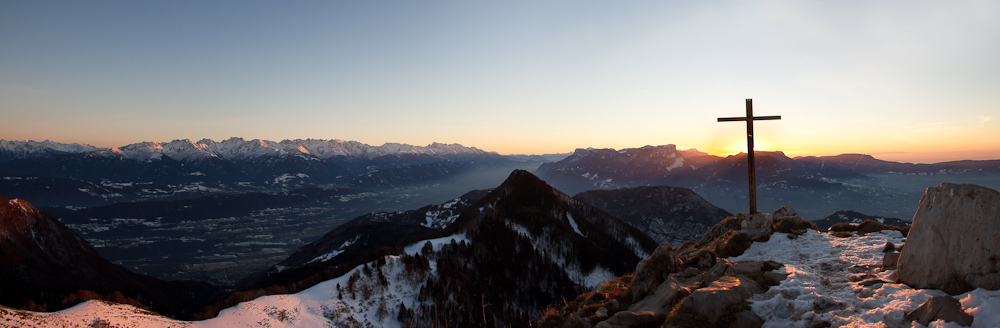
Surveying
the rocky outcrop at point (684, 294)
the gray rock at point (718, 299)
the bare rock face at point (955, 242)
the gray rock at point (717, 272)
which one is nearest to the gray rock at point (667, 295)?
the rocky outcrop at point (684, 294)

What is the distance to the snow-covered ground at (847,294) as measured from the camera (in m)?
A: 7.65

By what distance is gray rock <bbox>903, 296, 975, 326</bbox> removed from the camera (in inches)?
275

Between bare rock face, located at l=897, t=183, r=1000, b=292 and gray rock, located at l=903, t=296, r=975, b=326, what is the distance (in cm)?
126

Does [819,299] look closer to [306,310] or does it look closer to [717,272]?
[717,272]

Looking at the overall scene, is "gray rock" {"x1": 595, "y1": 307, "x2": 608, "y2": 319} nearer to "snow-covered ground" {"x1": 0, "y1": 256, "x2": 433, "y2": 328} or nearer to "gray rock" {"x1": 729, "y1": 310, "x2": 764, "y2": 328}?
"gray rock" {"x1": 729, "y1": 310, "x2": 764, "y2": 328}

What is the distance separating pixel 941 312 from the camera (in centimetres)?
721

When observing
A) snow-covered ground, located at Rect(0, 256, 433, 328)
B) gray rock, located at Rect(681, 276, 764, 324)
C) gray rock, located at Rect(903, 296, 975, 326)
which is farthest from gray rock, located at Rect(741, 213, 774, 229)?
snow-covered ground, located at Rect(0, 256, 433, 328)

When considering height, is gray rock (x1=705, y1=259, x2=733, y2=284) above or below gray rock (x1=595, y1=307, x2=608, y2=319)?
above

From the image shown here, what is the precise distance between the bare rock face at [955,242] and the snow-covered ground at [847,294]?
461mm

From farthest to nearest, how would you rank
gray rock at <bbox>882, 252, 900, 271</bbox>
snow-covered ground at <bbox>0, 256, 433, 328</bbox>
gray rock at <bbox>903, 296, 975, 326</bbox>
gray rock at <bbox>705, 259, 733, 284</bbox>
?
1. snow-covered ground at <bbox>0, 256, 433, 328</bbox>
2. gray rock at <bbox>705, 259, 733, 284</bbox>
3. gray rock at <bbox>882, 252, 900, 271</bbox>
4. gray rock at <bbox>903, 296, 975, 326</bbox>

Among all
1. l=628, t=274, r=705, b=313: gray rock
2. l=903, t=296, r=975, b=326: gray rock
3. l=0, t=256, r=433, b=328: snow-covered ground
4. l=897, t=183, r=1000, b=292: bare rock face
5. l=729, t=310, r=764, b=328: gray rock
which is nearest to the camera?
l=903, t=296, r=975, b=326: gray rock

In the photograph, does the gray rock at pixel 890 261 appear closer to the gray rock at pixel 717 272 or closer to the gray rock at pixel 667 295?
the gray rock at pixel 717 272

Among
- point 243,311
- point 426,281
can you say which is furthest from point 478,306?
point 243,311

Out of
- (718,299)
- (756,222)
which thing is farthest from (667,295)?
(756,222)
